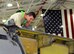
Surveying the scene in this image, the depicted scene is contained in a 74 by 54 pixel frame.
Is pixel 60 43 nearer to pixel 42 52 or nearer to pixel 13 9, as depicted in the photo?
pixel 42 52

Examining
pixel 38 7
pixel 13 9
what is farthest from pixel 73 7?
pixel 13 9

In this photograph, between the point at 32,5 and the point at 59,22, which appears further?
the point at 59,22

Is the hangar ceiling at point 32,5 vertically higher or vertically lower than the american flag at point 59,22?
higher

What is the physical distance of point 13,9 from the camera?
1133 cm

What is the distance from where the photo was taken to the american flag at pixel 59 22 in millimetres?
11273

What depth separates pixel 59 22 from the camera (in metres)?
12.6

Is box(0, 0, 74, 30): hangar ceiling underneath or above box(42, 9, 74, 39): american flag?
above

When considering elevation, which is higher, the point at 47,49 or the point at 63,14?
the point at 63,14

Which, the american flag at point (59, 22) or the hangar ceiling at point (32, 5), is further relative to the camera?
the american flag at point (59, 22)

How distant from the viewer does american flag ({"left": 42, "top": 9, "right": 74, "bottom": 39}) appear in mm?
11273

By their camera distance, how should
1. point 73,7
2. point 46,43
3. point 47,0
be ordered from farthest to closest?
point 73,7
point 47,0
point 46,43

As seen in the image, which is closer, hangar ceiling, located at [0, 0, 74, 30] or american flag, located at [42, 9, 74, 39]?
hangar ceiling, located at [0, 0, 74, 30]

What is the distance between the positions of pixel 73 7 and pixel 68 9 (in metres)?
0.32

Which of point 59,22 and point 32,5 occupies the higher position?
point 32,5
